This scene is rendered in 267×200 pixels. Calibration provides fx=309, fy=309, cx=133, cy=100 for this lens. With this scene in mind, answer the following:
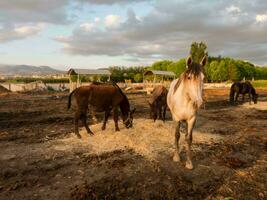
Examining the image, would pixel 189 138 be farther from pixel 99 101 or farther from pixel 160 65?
pixel 160 65

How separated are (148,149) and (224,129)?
21.8 ft

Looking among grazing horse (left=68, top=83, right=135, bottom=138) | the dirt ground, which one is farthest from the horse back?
grazing horse (left=68, top=83, right=135, bottom=138)

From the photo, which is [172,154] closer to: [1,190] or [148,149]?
[148,149]

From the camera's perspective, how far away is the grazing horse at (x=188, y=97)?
850 centimetres

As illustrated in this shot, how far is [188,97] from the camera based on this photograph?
9148 mm

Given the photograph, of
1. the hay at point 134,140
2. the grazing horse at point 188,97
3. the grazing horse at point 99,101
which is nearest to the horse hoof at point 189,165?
the grazing horse at point 188,97

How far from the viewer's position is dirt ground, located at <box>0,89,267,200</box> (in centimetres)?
729

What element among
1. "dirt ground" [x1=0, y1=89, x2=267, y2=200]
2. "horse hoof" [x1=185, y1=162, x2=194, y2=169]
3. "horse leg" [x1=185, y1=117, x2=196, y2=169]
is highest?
"horse leg" [x1=185, y1=117, x2=196, y2=169]

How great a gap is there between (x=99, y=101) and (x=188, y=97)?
18.2 feet

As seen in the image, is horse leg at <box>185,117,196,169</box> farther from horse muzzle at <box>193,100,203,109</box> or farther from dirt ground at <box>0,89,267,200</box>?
horse muzzle at <box>193,100,203,109</box>

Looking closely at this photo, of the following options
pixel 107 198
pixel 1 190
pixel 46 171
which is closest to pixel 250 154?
pixel 107 198

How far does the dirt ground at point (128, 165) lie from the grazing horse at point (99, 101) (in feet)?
1.85

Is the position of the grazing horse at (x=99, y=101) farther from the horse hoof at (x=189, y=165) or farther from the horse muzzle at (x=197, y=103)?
the horse muzzle at (x=197, y=103)

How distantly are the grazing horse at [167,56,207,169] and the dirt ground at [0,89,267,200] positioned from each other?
A: 92cm
